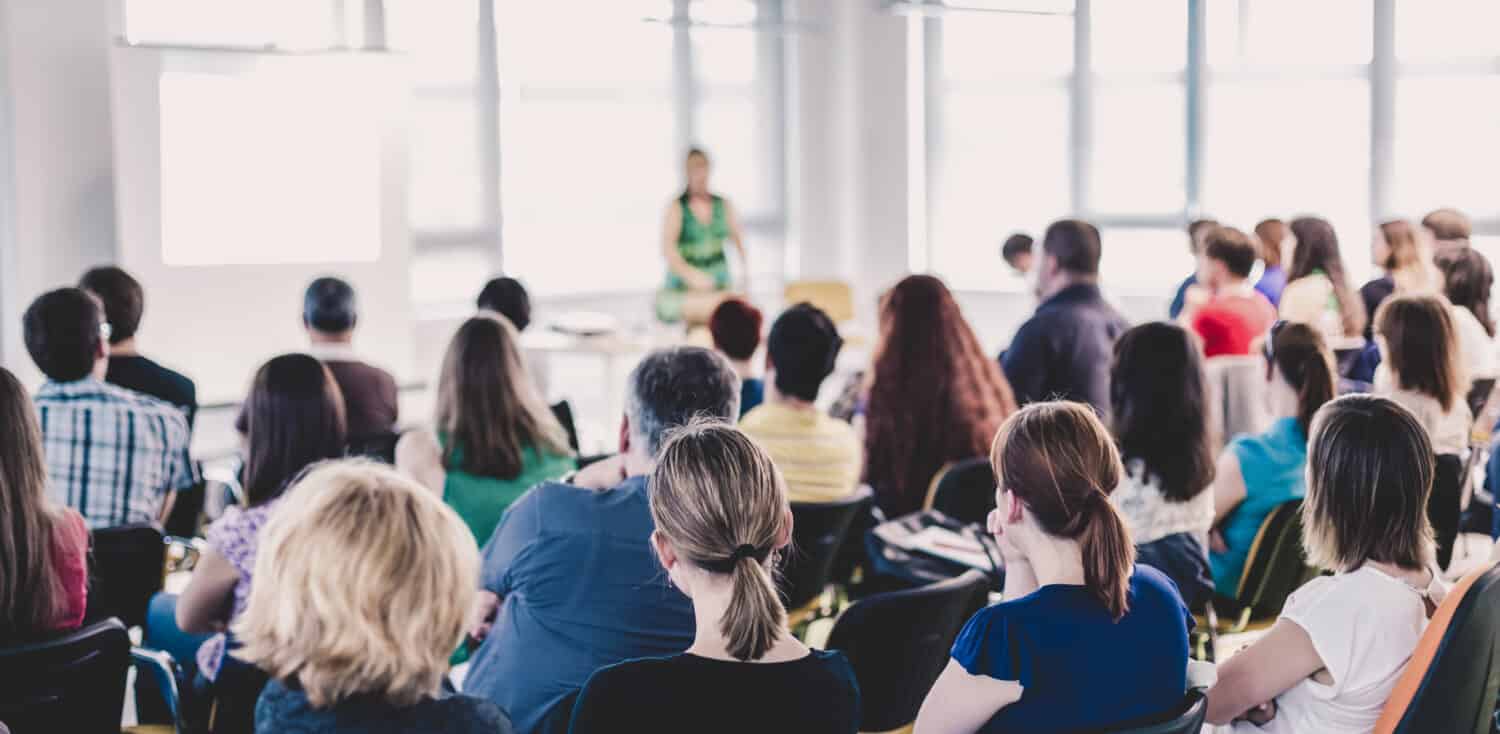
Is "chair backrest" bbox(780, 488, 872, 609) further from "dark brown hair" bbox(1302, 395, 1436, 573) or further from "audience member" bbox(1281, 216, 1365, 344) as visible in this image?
"audience member" bbox(1281, 216, 1365, 344)

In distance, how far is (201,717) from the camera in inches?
129

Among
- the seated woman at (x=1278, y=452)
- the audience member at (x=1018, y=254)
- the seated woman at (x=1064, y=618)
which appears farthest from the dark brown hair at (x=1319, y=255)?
the seated woman at (x=1064, y=618)

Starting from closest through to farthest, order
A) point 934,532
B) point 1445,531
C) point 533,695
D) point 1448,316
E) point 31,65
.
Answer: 1. point 533,695
2. point 934,532
3. point 1445,531
4. point 1448,316
5. point 31,65

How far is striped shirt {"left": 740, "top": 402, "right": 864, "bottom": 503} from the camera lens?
402cm

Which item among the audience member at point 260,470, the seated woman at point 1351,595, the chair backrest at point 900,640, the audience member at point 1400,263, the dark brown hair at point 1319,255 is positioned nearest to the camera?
the seated woman at point 1351,595

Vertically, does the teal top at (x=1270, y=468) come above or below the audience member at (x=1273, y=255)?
below

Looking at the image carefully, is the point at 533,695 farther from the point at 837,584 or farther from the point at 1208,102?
the point at 1208,102

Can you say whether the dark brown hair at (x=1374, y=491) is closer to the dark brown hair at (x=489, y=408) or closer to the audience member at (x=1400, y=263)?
the dark brown hair at (x=489, y=408)

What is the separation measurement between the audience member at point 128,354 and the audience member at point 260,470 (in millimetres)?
1694

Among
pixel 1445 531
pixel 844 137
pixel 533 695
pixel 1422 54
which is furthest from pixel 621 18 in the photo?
pixel 533 695

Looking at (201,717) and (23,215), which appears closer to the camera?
(201,717)

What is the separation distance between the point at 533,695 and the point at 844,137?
8683 mm

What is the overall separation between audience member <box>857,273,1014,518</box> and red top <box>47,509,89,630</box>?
2.22m

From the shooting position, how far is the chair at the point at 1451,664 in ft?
7.51
